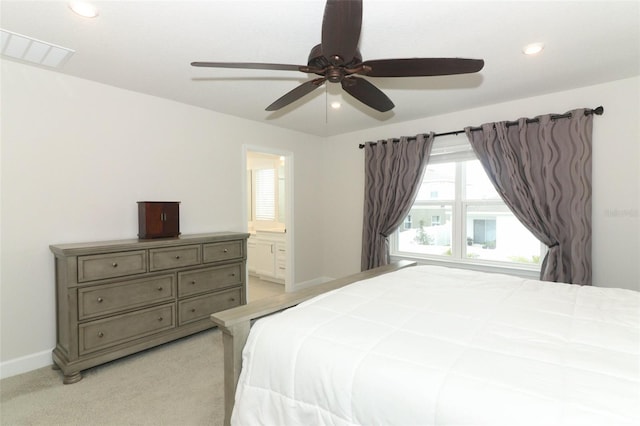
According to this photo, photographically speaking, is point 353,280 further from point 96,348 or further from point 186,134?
point 186,134

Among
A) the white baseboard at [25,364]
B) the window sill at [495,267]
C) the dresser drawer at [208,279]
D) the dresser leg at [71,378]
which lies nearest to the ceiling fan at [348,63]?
the dresser drawer at [208,279]

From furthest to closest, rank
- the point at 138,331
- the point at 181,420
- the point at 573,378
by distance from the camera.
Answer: the point at 138,331
the point at 181,420
the point at 573,378

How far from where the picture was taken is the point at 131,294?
2535mm

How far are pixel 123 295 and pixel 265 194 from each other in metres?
3.66

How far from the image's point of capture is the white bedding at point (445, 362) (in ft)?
2.86

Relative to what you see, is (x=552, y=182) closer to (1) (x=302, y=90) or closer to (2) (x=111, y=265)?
(1) (x=302, y=90)

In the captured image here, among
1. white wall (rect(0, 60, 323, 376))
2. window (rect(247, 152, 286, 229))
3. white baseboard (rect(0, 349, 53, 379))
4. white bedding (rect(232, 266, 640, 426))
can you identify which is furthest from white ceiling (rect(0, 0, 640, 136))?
window (rect(247, 152, 286, 229))

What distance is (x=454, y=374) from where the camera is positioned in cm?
98

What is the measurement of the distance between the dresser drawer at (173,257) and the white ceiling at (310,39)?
4.98 ft

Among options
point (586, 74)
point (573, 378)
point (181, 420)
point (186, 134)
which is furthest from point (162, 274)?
point (586, 74)

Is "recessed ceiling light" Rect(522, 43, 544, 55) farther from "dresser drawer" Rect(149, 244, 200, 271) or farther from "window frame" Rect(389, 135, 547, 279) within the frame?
"dresser drawer" Rect(149, 244, 200, 271)

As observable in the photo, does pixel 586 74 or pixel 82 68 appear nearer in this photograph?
pixel 82 68

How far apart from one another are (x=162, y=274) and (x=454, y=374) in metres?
2.53

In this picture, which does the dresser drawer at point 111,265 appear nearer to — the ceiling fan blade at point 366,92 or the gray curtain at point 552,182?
the ceiling fan blade at point 366,92
